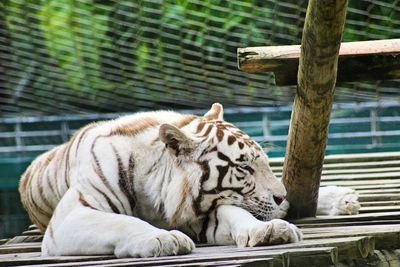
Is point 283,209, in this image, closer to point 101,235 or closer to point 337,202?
point 337,202

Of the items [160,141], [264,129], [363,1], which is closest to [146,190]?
[160,141]

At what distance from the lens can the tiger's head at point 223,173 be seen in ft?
8.23

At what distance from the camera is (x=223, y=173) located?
253 cm

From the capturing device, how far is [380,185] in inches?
132

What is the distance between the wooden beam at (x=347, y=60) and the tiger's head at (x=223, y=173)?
0.24 m

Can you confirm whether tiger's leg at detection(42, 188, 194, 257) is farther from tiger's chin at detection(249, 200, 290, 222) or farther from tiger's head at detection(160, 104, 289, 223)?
tiger's chin at detection(249, 200, 290, 222)

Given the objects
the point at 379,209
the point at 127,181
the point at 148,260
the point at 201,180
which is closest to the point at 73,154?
the point at 127,181

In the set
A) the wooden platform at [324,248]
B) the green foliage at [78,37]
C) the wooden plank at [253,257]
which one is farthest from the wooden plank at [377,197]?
the green foliage at [78,37]

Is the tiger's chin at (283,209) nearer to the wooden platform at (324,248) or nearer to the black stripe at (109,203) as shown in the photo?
the wooden platform at (324,248)

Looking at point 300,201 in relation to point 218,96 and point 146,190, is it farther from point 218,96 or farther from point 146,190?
point 218,96

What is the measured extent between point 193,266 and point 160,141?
736mm

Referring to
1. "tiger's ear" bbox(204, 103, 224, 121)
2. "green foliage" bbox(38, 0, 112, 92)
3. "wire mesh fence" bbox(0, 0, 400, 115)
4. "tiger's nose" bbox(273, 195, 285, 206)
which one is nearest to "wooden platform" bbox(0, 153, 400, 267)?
"tiger's nose" bbox(273, 195, 285, 206)

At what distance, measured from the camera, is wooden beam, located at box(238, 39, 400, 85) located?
2.67 meters

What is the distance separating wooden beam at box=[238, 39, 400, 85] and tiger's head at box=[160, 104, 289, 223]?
0.79 feet
